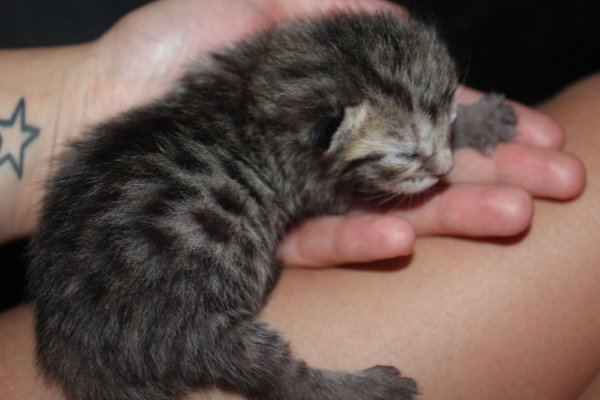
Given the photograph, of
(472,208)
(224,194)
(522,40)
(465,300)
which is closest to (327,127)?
(224,194)

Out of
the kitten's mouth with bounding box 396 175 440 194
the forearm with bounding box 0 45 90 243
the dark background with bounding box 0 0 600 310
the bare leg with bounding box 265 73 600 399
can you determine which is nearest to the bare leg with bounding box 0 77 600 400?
the bare leg with bounding box 265 73 600 399

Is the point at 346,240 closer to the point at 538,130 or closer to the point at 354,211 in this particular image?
the point at 354,211

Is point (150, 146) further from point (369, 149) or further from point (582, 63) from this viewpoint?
point (582, 63)

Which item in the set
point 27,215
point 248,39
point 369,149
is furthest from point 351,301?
point 27,215

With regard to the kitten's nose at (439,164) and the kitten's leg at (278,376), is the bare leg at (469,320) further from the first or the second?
the kitten's nose at (439,164)

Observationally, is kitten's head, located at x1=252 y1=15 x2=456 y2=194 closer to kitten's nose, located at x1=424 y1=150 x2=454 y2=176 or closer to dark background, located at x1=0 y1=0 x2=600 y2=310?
kitten's nose, located at x1=424 y1=150 x2=454 y2=176

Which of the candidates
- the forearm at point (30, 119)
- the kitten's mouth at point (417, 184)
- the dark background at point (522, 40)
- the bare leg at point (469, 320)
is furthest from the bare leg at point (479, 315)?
the dark background at point (522, 40)

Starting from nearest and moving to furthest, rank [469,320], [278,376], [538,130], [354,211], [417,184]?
[278,376]
[469,320]
[417,184]
[538,130]
[354,211]

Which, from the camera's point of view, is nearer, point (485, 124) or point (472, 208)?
point (472, 208)
